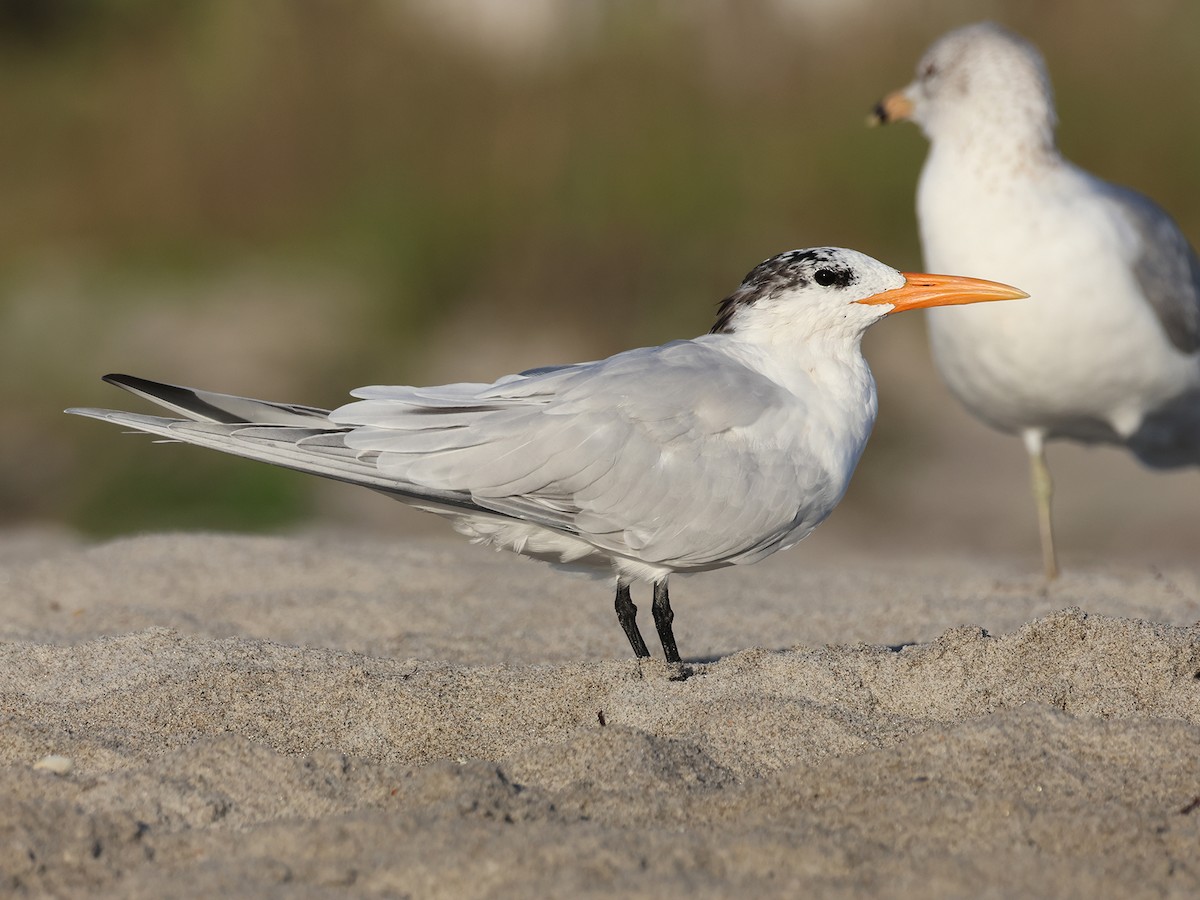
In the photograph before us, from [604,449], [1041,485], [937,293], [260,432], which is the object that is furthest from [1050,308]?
[260,432]

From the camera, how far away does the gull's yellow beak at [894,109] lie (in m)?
5.80

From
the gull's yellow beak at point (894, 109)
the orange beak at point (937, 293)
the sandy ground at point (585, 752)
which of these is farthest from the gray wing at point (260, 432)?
the gull's yellow beak at point (894, 109)

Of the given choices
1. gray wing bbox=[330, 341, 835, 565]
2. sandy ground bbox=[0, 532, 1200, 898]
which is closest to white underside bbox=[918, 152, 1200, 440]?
sandy ground bbox=[0, 532, 1200, 898]

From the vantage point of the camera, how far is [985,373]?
5.28 metres

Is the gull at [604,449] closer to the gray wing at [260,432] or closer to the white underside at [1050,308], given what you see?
the gray wing at [260,432]

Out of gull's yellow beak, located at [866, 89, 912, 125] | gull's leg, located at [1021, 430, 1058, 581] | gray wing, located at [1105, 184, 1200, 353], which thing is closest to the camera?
gray wing, located at [1105, 184, 1200, 353]

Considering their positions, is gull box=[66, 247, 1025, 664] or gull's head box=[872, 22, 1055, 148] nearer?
gull box=[66, 247, 1025, 664]

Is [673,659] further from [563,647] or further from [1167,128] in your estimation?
[1167,128]

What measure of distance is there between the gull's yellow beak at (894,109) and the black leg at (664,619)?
2.83 m

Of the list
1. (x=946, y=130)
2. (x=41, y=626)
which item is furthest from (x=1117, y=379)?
(x=41, y=626)

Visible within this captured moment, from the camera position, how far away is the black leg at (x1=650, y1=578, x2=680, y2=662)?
3531 mm

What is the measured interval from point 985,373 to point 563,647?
207 centimetres

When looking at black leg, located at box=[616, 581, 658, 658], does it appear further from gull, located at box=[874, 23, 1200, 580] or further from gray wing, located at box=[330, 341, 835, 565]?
gull, located at box=[874, 23, 1200, 580]

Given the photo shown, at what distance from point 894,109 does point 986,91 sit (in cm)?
55
